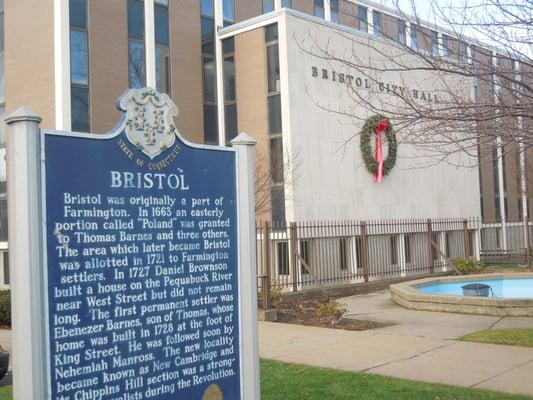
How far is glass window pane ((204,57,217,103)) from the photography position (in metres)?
25.0

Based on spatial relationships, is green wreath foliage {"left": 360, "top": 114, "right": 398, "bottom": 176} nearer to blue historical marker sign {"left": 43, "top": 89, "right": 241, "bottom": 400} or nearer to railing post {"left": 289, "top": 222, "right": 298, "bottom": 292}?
railing post {"left": 289, "top": 222, "right": 298, "bottom": 292}

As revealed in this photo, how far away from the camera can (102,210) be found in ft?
13.2

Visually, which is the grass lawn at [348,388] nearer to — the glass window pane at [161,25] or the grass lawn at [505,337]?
the grass lawn at [505,337]

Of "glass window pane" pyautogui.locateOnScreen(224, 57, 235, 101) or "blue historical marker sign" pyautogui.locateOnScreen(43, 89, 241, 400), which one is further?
"glass window pane" pyautogui.locateOnScreen(224, 57, 235, 101)

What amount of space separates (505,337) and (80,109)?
1554cm

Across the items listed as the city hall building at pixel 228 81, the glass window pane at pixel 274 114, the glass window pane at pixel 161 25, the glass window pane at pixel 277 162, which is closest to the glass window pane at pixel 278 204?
the city hall building at pixel 228 81

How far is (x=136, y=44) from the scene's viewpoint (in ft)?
77.3

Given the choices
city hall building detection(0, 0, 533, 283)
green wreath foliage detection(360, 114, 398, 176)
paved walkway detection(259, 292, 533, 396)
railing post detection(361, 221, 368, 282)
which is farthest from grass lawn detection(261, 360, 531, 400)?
green wreath foliage detection(360, 114, 398, 176)

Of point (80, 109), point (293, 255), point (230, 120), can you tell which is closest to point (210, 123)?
point (230, 120)

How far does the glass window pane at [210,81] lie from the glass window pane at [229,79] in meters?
0.58

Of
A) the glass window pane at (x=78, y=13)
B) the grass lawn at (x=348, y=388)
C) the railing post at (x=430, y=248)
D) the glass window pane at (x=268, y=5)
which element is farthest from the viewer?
the glass window pane at (x=268, y=5)

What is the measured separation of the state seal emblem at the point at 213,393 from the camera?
4.56 meters

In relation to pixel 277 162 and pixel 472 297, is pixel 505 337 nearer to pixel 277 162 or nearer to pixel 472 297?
pixel 472 297

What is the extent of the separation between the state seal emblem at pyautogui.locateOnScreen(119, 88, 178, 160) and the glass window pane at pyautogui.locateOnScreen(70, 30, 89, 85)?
18.3m
